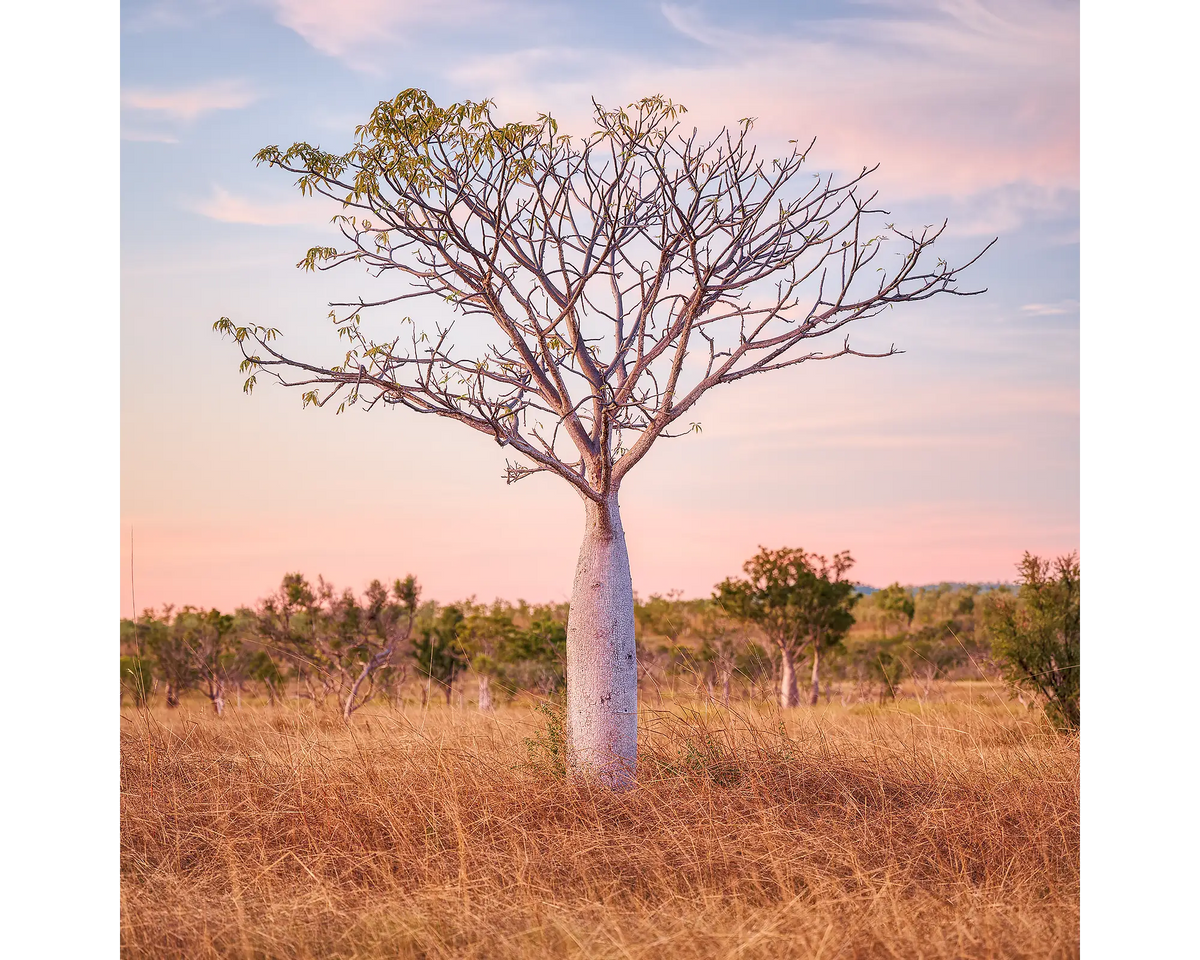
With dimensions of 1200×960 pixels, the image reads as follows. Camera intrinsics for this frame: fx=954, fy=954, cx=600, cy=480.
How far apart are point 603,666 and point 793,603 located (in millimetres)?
14558

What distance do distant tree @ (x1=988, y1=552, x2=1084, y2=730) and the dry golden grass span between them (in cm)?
284

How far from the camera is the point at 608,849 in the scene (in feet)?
16.4

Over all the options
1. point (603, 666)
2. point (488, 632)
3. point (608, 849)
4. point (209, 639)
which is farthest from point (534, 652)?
point (608, 849)

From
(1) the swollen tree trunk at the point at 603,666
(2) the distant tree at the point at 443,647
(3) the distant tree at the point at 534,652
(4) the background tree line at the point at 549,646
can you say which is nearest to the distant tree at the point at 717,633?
(4) the background tree line at the point at 549,646

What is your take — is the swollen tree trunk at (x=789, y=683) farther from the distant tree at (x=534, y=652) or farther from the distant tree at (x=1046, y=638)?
the distant tree at (x=1046, y=638)

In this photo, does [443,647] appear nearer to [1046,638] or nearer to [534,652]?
[534,652]

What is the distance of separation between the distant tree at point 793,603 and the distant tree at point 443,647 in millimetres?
5652

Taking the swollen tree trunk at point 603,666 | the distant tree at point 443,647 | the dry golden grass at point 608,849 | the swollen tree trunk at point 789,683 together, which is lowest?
the swollen tree trunk at point 789,683

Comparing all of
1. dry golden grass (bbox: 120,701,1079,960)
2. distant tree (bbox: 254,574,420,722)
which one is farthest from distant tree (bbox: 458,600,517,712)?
dry golden grass (bbox: 120,701,1079,960)

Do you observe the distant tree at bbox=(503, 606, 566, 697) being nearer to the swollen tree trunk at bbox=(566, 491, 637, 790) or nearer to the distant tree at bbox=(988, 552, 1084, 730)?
the distant tree at bbox=(988, 552, 1084, 730)

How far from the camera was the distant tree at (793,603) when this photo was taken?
64.8 feet

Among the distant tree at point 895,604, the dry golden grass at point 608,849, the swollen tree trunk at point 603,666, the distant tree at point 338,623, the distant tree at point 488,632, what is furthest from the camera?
the distant tree at point 895,604
